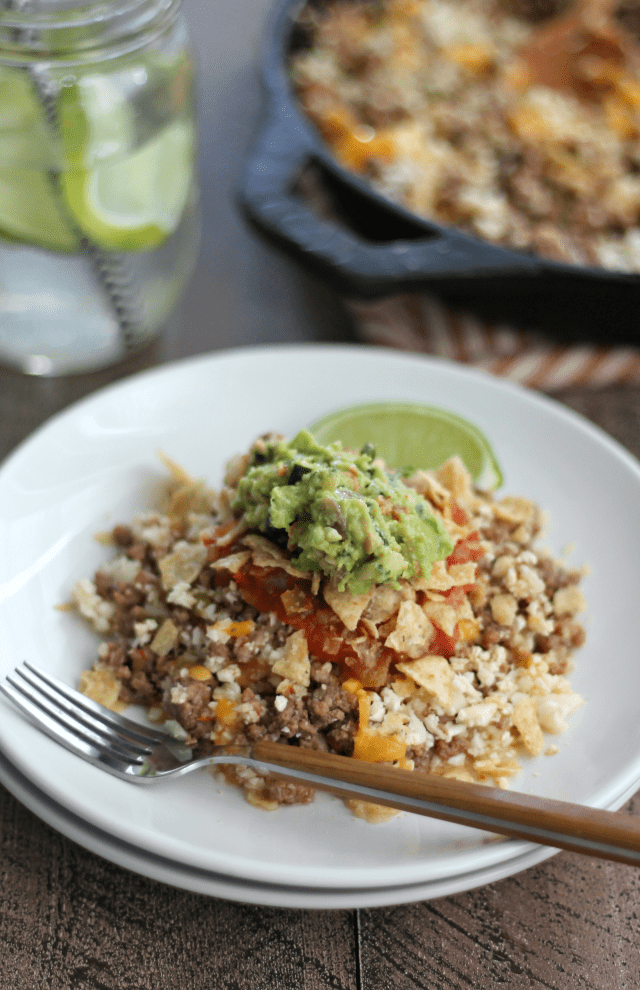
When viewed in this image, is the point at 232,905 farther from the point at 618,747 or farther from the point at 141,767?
the point at 618,747

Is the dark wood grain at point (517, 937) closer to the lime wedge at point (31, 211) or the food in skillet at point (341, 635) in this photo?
the food in skillet at point (341, 635)

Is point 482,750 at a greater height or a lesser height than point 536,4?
lesser

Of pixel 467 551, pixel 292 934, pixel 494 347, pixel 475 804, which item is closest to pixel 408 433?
pixel 467 551

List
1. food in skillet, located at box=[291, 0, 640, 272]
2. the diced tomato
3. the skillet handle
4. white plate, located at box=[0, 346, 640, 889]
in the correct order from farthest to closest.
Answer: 1. food in skillet, located at box=[291, 0, 640, 272]
2. the skillet handle
3. the diced tomato
4. white plate, located at box=[0, 346, 640, 889]

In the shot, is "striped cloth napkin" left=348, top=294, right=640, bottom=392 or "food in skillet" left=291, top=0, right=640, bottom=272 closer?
"striped cloth napkin" left=348, top=294, right=640, bottom=392

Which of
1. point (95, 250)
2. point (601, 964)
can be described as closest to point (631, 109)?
point (95, 250)

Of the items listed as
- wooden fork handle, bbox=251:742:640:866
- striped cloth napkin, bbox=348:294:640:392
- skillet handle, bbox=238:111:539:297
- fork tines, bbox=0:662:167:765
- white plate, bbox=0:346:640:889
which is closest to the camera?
wooden fork handle, bbox=251:742:640:866

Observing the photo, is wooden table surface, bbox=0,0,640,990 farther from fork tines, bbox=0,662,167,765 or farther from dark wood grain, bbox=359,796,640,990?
fork tines, bbox=0,662,167,765

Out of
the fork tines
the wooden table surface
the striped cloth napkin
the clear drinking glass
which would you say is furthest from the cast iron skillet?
the wooden table surface

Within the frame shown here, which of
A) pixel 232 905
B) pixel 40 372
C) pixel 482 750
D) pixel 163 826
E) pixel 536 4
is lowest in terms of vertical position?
pixel 40 372
